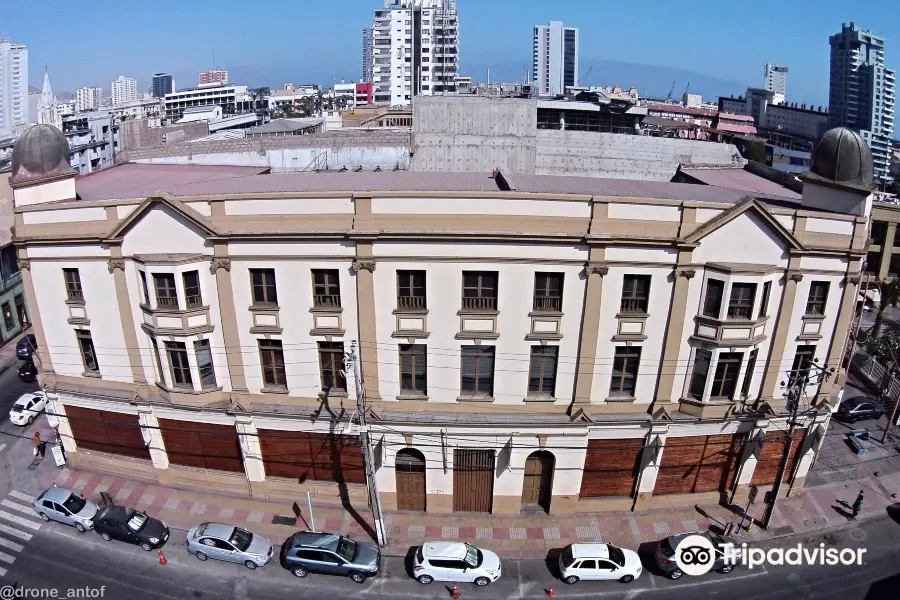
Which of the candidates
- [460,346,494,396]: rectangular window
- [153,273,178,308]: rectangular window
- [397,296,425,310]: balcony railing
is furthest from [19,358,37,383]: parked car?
[460,346,494,396]: rectangular window

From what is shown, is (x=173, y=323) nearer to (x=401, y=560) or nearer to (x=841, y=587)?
(x=401, y=560)

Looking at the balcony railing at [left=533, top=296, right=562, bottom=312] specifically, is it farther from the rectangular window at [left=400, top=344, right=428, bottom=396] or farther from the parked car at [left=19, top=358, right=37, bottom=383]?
the parked car at [left=19, top=358, right=37, bottom=383]

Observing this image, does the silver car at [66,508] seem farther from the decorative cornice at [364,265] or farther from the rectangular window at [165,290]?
the decorative cornice at [364,265]

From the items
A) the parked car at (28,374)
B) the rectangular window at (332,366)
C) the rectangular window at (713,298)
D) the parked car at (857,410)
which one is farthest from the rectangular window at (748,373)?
the parked car at (28,374)

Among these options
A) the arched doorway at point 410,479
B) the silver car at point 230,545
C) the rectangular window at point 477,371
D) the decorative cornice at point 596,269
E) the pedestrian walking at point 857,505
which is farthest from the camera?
the pedestrian walking at point 857,505

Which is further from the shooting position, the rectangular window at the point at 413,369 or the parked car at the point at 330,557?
the rectangular window at the point at 413,369

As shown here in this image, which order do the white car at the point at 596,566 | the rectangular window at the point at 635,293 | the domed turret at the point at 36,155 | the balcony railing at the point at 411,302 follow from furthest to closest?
the domed turret at the point at 36,155
the balcony railing at the point at 411,302
the rectangular window at the point at 635,293
the white car at the point at 596,566

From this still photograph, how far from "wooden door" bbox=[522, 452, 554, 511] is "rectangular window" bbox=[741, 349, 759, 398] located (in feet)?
34.1

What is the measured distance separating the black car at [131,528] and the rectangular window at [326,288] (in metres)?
13.8

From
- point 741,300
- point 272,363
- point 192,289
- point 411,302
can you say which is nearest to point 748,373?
point 741,300

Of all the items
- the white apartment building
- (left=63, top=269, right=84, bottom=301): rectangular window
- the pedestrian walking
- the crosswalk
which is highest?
the white apartment building

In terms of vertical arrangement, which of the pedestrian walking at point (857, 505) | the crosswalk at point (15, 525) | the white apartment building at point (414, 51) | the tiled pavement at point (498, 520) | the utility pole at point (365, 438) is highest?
the white apartment building at point (414, 51)

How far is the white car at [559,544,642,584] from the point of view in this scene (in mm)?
28016

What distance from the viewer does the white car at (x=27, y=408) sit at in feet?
136
